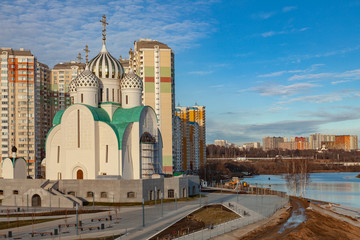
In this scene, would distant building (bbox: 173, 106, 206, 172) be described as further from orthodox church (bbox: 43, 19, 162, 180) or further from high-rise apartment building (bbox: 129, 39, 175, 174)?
orthodox church (bbox: 43, 19, 162, 180)

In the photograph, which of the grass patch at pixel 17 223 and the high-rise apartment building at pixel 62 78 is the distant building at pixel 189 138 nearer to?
the high-rise apartment building at pixel 62 78

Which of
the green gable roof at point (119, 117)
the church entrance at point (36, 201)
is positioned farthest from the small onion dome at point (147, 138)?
the church entrance at point (36, 201)

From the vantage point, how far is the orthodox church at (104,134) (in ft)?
162

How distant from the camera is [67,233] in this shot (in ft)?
96.0

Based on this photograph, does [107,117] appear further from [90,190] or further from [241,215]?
[241,215]

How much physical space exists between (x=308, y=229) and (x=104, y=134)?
24881 millimetres

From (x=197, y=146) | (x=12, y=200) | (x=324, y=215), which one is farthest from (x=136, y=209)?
(x=197, y=146)

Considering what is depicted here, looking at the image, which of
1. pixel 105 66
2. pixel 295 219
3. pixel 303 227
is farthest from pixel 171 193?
pixel 105 66

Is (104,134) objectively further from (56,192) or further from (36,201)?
(36,201)

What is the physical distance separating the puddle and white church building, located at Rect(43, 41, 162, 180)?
16.9 m

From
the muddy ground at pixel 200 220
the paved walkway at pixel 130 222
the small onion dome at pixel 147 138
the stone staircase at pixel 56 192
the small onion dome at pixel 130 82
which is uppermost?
the small onion dome at pixel 130 82

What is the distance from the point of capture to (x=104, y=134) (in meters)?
49.8

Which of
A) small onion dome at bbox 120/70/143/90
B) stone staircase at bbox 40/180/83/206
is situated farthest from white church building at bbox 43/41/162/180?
stone staircase at bbox 40/180/83/206

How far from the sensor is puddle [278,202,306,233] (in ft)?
129
